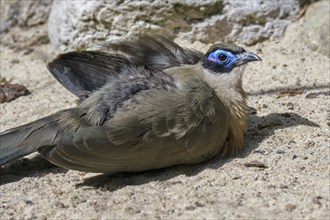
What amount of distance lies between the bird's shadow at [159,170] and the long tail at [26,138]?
0.23 meters

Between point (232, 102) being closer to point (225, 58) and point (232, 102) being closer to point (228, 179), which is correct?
point (225, 58)

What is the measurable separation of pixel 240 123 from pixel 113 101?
93cm

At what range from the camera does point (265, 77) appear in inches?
249

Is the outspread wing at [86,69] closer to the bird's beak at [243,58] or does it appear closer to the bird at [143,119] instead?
the bird at [143,119]

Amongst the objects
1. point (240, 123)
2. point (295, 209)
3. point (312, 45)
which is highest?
point (312, 45)

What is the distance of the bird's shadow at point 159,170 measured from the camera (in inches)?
186

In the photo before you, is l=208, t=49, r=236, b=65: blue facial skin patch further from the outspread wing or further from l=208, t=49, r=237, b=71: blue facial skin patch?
the outspread wing

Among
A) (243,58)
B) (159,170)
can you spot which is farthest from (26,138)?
(243,58)

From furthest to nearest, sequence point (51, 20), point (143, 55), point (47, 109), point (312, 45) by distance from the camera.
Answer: point (51, 20)
point (312, 45)
point (47, 109)
point (143, 55)

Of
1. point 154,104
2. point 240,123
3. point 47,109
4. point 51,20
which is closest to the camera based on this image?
point 154,104

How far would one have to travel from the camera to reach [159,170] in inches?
191

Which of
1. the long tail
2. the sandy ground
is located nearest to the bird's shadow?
the sandy ground

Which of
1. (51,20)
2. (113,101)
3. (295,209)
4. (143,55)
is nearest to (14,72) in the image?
(51,20)

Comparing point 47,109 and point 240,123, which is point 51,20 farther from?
point 240,123
